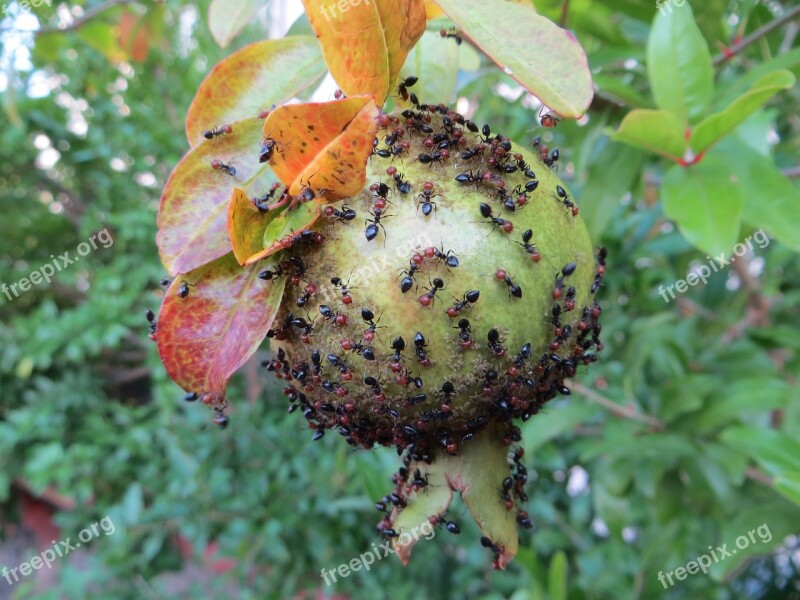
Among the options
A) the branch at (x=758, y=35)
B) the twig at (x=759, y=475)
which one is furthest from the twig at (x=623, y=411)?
the branch at (x=758, y=35)

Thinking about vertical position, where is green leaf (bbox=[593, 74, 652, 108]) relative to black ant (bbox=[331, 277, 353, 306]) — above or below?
below

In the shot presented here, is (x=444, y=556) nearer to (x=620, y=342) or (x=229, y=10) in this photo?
(x=620, y=342)

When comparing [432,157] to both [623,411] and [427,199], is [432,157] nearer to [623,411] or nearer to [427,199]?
[427,199]

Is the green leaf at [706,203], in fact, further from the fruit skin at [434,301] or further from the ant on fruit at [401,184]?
the ant on fruit at [401,184]

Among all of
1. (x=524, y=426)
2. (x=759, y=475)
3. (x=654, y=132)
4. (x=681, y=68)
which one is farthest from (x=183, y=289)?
(x=759, y=475)

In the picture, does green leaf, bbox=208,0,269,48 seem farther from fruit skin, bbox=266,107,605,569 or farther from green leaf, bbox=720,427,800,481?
green leaf, bbox=720,427,800,481

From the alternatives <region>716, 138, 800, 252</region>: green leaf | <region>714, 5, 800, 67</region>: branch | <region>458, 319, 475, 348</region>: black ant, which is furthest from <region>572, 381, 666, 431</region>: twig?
<region>458, 319, 475, 348</region>: black ant

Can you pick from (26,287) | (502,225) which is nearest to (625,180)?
(502,225)
